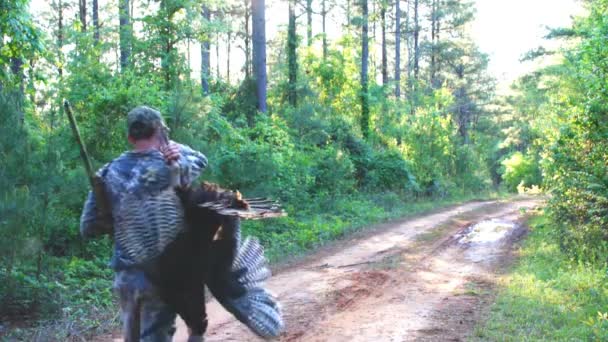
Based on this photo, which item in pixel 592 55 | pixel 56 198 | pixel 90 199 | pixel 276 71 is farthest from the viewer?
pixel 276 71

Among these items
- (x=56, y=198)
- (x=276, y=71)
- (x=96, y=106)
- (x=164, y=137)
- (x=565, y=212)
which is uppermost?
(x=276, y=71)

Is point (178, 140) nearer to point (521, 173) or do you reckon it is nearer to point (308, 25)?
point (308, 25)

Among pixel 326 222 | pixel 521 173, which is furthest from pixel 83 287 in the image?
pixel 521 173

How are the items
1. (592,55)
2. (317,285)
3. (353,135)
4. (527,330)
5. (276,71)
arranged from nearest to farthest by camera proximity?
1. (527,330)
2. (317,285)
3. (592,55)
4. (353,135)
5. (276,71)

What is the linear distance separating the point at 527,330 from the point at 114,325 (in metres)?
4.83

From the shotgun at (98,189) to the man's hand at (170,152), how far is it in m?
0.40

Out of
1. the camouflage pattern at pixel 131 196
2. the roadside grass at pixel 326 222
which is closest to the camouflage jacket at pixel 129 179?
the camouflage pattern at pixel 131 196

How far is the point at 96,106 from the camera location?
453 inches

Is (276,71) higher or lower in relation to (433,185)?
higher

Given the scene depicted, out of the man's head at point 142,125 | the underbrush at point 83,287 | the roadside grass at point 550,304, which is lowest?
the roadside grass at point 550,304

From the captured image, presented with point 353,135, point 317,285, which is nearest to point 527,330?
point 317,285

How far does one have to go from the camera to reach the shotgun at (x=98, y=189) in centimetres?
359

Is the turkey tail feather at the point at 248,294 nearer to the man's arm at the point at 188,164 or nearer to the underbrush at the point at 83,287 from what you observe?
the man's arm at the point at 188,164

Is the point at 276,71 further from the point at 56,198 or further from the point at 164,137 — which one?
the point at 164,137
